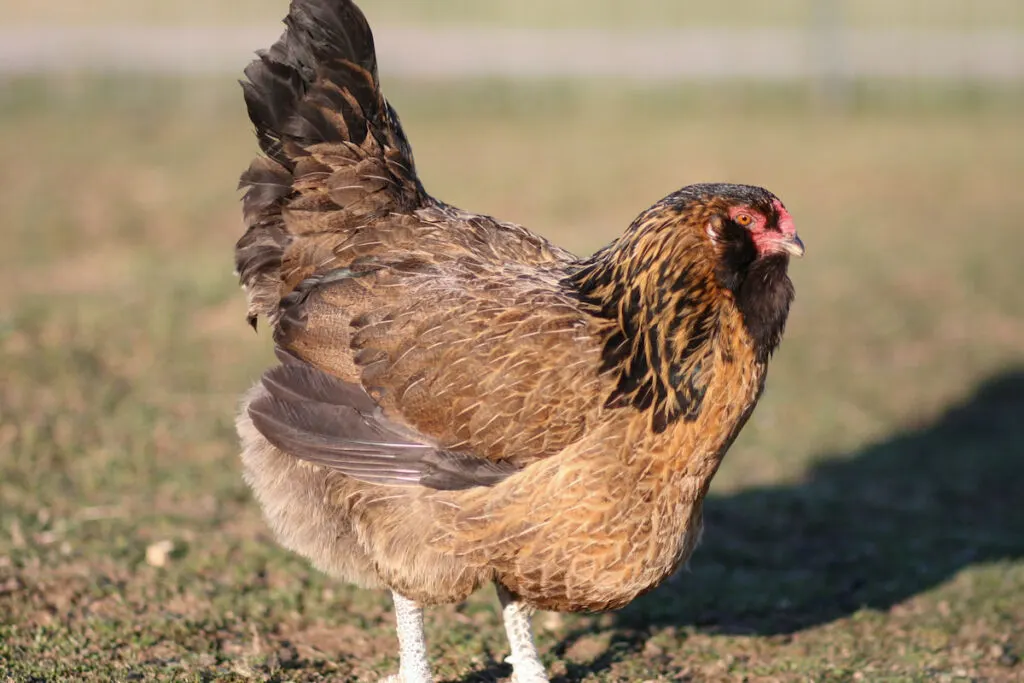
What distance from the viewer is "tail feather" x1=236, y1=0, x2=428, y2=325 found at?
14.6ft

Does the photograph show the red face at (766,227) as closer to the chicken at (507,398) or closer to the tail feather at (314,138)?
the chicken at (507,398)

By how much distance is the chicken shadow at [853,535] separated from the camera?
17.6 ft

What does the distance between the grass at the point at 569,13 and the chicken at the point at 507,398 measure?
18.8 meters

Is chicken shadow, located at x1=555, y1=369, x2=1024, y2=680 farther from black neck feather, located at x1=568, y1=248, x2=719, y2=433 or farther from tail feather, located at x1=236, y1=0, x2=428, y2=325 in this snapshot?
tail feather, located at x1=236, y1=0, x2=428, y2=325

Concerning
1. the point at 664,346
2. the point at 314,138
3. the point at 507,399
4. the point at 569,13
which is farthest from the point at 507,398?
the point at 569,13

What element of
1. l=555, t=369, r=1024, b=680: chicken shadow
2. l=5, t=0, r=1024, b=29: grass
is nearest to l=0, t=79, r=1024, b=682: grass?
l=555, t=369, r=1024, b=680: chicken shadow

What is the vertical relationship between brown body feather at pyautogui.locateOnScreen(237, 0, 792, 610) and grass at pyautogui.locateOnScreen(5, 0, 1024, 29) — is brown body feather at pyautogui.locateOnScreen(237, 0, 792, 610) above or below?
below

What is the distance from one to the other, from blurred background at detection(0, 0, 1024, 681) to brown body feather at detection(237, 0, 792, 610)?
0.78 m

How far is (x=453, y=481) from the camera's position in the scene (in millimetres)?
3932

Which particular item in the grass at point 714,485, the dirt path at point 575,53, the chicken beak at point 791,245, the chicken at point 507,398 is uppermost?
the dirt path at point 575,53

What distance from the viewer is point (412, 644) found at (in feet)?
Answer: 13.8

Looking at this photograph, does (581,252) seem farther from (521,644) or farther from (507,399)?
(507,399)

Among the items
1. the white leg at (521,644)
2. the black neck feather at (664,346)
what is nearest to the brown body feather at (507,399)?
the black neck feather at (664,346)

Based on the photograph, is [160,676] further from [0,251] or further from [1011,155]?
[1011,155]
